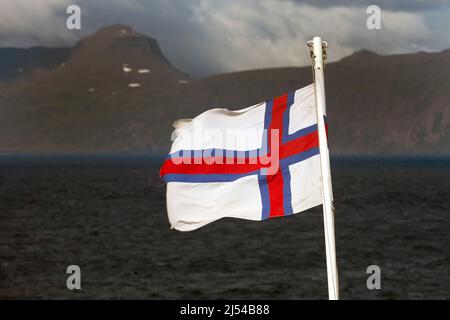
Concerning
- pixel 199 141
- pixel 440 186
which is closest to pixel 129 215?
pixel 440 186

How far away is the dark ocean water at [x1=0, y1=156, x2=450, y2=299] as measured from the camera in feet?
193

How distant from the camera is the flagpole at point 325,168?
33.5 feet

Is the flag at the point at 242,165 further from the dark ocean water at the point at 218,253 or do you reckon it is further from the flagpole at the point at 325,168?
the dark ocean water at the point at 218,253

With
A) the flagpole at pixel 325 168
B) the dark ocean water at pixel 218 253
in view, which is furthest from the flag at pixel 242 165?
the dark ocean water at pixel 218 253

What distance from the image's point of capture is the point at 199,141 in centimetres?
1202

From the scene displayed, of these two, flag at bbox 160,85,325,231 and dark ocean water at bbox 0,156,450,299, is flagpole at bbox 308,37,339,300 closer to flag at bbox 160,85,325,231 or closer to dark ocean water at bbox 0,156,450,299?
flag at bbox 160,85,325,231

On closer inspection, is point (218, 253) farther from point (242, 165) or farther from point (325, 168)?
point (325, 168)

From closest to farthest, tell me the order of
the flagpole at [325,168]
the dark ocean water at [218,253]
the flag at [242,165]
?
the flagpole at [325,168] < the flag at [242,165] < the dark ocean water at [218,253]

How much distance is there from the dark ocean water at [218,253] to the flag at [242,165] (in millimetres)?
42306

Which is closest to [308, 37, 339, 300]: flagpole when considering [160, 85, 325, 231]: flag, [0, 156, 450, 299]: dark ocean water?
[160, 85, 325, 231]: flag

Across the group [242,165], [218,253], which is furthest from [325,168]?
[218,253]

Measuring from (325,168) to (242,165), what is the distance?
192 cm

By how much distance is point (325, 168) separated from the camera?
10.4m
